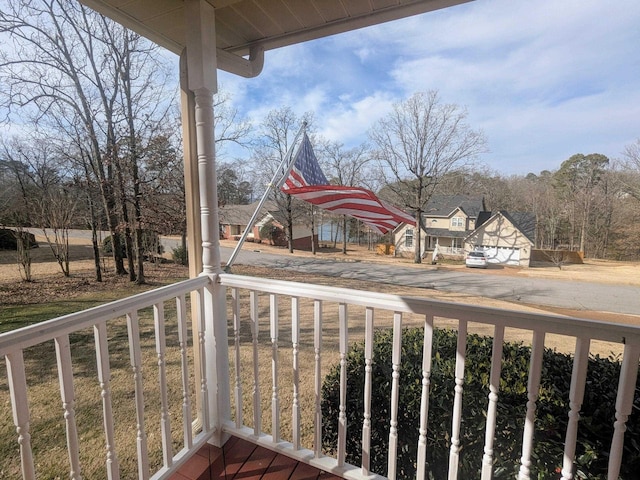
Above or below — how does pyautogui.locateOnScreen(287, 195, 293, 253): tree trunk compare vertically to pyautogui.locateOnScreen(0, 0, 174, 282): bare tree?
below

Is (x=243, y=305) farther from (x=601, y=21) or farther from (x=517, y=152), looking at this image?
(x=601, y=21)

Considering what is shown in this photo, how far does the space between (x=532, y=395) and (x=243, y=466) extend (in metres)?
1.36

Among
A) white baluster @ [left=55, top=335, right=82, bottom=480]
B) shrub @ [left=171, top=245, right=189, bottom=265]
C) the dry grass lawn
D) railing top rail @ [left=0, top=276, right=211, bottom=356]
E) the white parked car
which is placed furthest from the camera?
the white parked car

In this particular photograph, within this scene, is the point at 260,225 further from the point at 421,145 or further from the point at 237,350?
the point at 237,350

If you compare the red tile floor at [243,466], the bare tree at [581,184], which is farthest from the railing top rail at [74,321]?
the bare tree at [581,184]

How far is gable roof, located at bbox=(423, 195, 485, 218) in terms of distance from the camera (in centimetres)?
299

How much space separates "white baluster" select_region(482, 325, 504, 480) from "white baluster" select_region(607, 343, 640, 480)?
0.31 metres

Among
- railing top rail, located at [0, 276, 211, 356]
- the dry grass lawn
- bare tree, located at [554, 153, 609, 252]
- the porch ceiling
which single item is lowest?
the dry grass lawn

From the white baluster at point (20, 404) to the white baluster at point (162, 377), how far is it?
0.44 metres

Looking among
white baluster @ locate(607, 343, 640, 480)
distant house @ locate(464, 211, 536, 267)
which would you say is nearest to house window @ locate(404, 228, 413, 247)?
distant house @ locate(464, 211, 536, 267)

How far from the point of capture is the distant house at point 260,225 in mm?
3576

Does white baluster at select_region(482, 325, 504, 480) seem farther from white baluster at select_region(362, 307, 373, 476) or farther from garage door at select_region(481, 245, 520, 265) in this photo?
garage door at select_region(481, 245, 520, 265)

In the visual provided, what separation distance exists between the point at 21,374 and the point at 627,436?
76.9 inches

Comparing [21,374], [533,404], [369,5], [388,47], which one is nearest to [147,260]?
[21,374]
